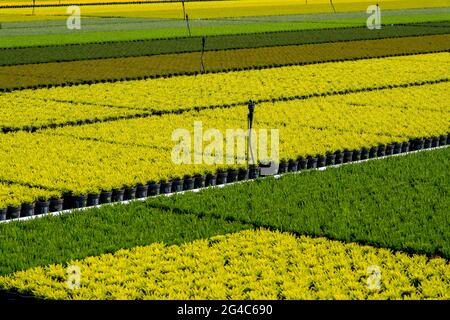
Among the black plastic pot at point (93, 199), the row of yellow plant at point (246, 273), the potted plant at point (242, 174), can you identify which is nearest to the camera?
the row of yellow plant at point (246, 273)

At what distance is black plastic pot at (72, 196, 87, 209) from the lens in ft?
47.8

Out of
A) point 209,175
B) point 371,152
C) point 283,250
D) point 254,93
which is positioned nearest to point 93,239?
point 283,250

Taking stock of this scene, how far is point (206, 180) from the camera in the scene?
52.8 feet

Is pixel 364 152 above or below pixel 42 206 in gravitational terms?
below

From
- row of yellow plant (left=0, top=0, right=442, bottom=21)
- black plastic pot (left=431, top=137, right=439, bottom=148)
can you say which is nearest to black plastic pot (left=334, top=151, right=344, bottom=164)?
black plastic pot (left=431, top=137, right=439, bottom=148)

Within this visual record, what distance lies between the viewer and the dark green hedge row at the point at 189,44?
35844 mm

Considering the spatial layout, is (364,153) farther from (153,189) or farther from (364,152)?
(153,189)

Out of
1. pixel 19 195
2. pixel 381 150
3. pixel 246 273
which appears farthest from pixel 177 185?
pixel 381 150

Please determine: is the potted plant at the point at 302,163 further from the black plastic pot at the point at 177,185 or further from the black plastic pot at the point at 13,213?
the black plastic pot at the point at 13,213

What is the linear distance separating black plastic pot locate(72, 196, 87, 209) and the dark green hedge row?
65.3ft

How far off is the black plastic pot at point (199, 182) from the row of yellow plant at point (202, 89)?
6229 mm

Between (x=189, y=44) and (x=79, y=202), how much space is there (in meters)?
26.5

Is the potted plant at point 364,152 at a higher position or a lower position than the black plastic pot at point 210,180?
lower

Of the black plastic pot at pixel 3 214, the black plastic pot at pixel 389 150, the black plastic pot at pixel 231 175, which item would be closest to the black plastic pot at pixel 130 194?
the black plastic pot at pixel 231 175
